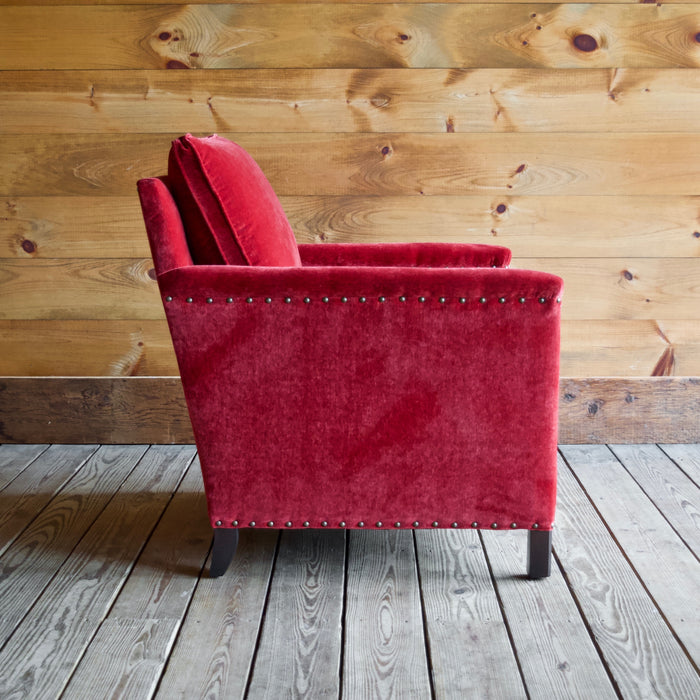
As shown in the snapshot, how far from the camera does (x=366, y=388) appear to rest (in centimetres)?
138

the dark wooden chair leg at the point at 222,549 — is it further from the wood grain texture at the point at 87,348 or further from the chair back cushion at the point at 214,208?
the wood grain texture at the point at 87,348

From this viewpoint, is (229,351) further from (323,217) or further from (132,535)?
(323,217)

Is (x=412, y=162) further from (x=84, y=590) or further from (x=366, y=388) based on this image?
(x=84, y=590)

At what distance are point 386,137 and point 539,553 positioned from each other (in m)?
1.29

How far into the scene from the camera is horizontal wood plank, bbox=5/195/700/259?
2219mm

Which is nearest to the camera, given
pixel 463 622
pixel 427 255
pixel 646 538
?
pixel 463 622

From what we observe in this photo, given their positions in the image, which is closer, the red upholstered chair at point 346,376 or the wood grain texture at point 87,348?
the red upholstered chair at point 346,376

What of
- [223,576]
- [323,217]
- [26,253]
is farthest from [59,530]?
[323,217]

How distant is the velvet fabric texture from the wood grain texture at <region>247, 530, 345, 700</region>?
135mm

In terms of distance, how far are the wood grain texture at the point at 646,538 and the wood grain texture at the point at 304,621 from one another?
0.62 metres

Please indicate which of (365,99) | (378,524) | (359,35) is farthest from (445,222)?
(378,524)

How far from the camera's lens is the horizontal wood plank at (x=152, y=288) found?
7.38 ft

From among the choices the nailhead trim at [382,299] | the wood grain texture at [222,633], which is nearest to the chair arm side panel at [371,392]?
the nailhead trim at [382,299]

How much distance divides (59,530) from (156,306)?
792 millimetres
